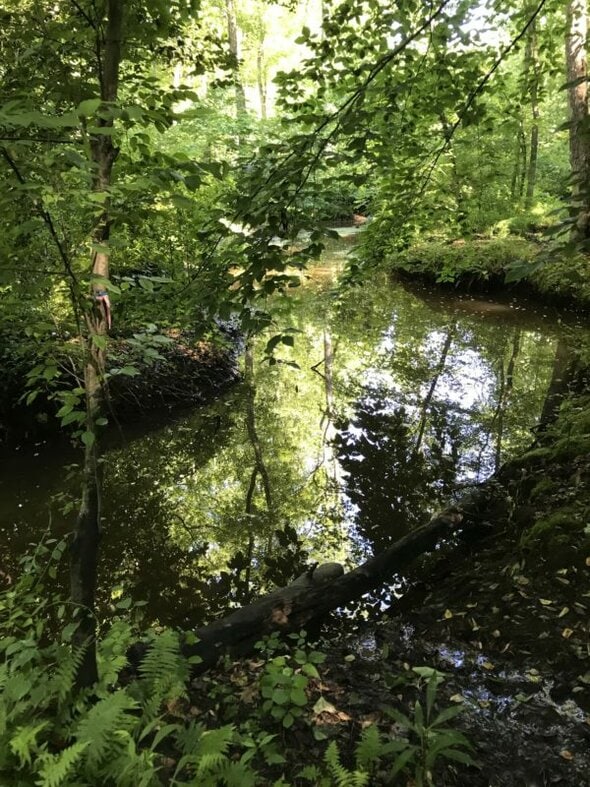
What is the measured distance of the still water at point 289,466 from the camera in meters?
5.11

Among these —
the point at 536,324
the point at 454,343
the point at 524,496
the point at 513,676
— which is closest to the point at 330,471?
the point at 524,496

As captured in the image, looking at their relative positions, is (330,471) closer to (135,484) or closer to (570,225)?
(135,484)

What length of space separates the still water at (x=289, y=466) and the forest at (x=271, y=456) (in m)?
0.05

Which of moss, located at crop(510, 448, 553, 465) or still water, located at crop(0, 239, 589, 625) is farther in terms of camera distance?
moss, located at crop(510, 448, 553, 465)

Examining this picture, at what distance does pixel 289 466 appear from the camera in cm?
708

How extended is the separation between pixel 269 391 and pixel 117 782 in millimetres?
8056

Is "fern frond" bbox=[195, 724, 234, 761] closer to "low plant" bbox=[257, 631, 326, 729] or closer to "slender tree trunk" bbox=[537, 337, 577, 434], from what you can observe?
"low plant" bbox=[257, 631, 326, 729]

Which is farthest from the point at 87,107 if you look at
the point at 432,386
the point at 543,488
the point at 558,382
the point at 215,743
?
the point at 558,382

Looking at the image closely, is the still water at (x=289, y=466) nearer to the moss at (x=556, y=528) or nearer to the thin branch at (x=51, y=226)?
the thin branch at (x=51, y=226)

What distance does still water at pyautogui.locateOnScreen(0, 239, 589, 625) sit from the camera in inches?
201

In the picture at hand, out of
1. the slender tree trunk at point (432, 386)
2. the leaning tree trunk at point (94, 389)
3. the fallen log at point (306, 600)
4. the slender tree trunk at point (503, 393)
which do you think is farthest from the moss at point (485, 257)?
the leaning tree trunk at point (94, 389)

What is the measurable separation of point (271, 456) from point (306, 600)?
3.49 m

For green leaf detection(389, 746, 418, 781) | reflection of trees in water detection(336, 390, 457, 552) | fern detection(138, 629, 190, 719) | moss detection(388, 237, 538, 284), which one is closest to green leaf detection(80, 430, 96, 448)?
fern detection(138, 629, 190, 719)

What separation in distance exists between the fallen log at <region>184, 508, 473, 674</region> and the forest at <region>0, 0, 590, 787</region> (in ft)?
0.08
